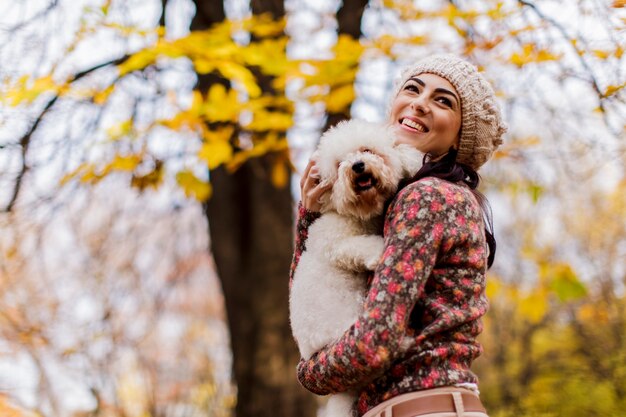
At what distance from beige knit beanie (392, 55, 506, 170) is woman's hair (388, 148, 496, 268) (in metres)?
0.05

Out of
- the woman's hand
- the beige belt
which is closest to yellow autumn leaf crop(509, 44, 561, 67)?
the woman's hand

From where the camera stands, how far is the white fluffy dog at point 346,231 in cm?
177

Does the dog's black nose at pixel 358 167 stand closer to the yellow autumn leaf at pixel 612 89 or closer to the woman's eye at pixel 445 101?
the woman's eye at pixel 445 101

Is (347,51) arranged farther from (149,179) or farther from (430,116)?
(430,116)

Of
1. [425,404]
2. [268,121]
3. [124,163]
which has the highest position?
[425,404]

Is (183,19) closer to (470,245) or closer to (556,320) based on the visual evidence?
(470,245)

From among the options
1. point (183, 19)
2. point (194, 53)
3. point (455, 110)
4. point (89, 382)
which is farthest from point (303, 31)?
point (89, 382)

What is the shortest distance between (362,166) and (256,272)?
3.32 metres

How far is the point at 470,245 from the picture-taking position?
1.74m

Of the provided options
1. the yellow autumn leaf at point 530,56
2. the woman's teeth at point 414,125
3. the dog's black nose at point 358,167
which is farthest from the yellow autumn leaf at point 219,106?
the dog's black nose at point 358,167

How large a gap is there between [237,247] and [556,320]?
6.87 metres

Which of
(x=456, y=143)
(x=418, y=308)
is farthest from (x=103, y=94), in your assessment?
(x=418, y=308)

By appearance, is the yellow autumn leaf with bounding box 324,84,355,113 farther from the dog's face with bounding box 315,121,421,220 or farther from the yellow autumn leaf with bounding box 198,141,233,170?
the dog's face with bounding box 315,121,421,220

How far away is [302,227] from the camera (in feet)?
6.95
